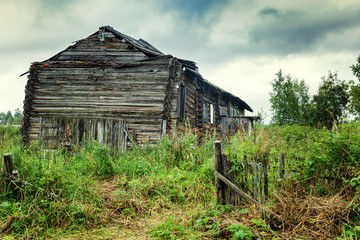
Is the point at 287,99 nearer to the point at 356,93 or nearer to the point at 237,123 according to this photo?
the point at 356,93

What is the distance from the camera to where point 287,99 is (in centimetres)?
3262

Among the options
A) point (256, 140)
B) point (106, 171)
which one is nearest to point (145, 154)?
point (106, 171)

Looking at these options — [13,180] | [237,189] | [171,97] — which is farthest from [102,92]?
[237,189]

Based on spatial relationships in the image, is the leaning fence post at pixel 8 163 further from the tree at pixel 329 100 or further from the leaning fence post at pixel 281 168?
the tree at pixel 329 100

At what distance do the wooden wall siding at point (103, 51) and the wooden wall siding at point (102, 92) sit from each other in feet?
1.32

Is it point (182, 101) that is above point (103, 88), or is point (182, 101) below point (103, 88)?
below

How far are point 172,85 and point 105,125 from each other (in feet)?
10.7

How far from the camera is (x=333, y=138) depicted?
4164mm

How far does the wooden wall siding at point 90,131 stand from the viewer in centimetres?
1116

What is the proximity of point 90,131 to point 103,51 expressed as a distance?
3.82 metres

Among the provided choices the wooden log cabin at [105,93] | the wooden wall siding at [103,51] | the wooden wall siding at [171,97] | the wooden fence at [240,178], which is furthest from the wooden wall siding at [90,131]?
the wooden fence at [240,178]

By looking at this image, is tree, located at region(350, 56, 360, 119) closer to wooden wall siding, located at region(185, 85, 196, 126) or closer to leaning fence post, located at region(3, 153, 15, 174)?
wooden wall siding, located at region(185, 85, 196, 126)

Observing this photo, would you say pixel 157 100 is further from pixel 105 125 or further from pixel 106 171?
pixel 106 171

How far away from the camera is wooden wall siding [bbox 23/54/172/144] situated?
1162 centimetres
